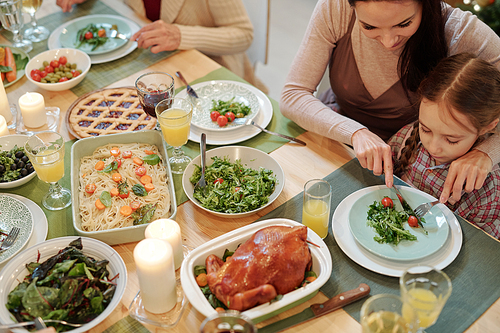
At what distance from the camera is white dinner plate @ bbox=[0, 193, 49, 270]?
143cm

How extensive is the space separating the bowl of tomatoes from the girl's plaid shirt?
1.65m

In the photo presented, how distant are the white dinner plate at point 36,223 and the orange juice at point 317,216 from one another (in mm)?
881

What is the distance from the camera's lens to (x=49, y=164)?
145cm

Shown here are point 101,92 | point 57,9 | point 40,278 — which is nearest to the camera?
→ point 40,278

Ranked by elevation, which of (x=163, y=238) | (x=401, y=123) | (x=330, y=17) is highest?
(x=330, y=17)

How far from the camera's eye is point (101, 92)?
2045 millimetres

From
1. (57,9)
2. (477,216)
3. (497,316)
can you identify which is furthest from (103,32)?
(497,316)

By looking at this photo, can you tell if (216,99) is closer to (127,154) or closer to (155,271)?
(127,154)

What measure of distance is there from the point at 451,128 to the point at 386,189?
32 cm

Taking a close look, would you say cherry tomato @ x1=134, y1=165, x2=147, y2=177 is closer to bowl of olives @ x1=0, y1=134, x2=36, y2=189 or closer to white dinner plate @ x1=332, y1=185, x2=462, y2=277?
bowl of olives @ x1=0, y1=134, x2=36, y2=189

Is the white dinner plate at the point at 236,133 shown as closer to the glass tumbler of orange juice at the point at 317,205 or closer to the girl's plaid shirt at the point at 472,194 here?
the glass tumbler of orange juice at the point at 317,205

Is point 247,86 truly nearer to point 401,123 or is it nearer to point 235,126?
point 235,126

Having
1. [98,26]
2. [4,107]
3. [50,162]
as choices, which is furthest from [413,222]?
[98,26]

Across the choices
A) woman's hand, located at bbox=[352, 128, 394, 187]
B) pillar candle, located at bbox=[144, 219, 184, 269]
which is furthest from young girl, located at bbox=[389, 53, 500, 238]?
pillar candle, located at bbox=[144, 219, 184, 269]
